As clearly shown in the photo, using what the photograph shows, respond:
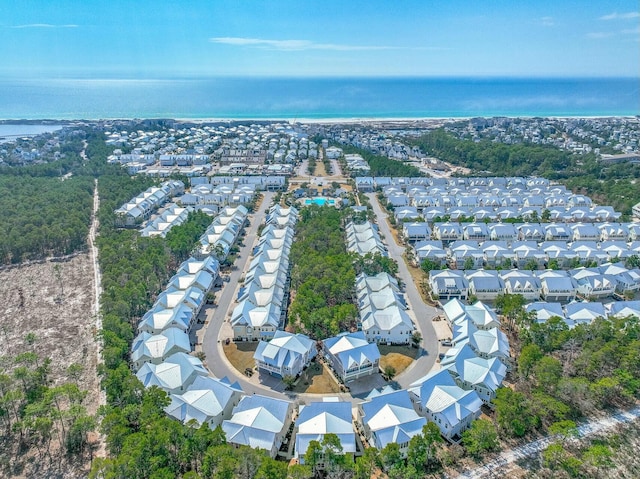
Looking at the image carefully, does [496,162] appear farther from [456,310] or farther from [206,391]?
[206,391]

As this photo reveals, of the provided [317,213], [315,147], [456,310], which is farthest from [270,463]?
[315,147]

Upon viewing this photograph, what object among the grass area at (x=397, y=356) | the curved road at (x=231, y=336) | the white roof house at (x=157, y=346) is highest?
the white roof house at (x=157, y=346)

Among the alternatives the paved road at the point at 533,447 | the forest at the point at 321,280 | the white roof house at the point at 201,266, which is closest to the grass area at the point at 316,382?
the forest at the point at 321,280

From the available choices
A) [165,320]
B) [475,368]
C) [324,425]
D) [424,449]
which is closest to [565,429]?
[475,368]

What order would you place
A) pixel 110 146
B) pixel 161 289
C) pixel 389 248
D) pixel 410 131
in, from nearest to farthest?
pixel 161 289, pixel 389 248, pixel 110 146, pixel 410 131

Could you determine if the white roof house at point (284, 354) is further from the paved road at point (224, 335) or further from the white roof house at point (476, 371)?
the white roof house at point (476, 371)

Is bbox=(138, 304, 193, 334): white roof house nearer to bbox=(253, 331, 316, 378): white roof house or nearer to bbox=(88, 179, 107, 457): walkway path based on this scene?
bbox=(88, 179, 107, 457): walkway path

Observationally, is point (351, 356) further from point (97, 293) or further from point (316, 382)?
point (97, 293)
